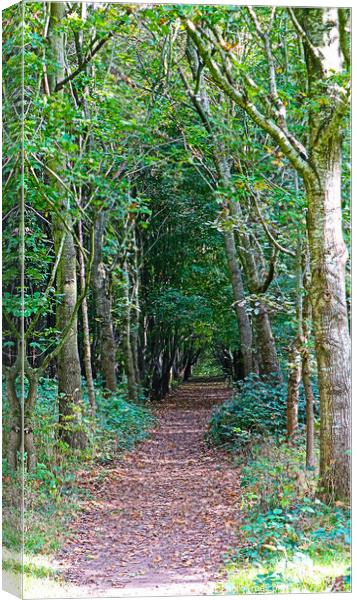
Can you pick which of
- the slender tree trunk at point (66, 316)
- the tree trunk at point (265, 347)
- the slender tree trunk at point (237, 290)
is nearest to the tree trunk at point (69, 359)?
the slender tree trunk at point (66, 316)

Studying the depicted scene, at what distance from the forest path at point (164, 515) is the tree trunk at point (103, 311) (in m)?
0.77

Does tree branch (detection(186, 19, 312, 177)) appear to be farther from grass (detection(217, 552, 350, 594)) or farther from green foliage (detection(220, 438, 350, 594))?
grass (detection(217, 552, 350, 594))

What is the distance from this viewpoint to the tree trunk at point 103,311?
637 cm

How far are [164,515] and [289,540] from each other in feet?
3.12

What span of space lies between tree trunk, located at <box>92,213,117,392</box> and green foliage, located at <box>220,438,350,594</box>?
194 cm

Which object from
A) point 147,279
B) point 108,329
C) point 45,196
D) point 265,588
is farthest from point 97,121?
point 265,588

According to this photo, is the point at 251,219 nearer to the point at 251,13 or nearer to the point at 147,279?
→ the point at 147,279

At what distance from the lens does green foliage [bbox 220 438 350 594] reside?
5.14 meters

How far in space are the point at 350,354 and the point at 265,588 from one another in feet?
5.76

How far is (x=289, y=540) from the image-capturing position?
207 inches

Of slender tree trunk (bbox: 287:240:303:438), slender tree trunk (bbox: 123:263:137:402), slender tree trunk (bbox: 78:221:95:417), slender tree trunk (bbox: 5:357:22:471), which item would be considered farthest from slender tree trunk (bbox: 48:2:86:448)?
slender tree trunk (bbox: 287:240:303:438)

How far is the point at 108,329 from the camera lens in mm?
6996

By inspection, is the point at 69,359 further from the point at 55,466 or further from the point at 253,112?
the point at 253,112

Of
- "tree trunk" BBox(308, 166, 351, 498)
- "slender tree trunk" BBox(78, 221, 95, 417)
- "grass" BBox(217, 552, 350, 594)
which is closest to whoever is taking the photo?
"grass" BBox(217, 552, 350, 594)
